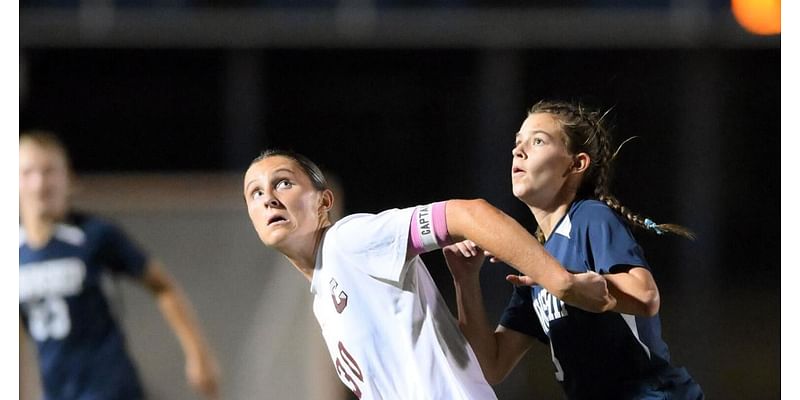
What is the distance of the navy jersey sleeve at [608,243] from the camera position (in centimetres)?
227

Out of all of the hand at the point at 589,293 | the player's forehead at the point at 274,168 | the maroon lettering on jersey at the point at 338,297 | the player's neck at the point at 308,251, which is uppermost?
the player's forehead at the point at 274,168

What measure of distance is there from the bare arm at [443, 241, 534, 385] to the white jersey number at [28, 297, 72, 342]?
6.99ft

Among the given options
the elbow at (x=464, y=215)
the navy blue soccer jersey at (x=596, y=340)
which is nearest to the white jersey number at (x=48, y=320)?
the navy blue soccer jersey at (x=596, y=340)

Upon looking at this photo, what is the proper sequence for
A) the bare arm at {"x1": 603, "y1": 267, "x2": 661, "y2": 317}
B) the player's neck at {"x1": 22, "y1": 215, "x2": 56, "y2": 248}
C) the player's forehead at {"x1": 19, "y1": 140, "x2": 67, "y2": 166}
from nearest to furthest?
the bare arm at {"x1": 603, "y1": 267, "x2": 661, "y2": 317}
the player's forehead at {"x1": 19, "y1": 140, "x2": 67, "y2": 166}
the player's neck at {"x1": 22, "y1": 215, "x2": 56, "y2": 248}

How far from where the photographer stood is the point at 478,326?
2582mm

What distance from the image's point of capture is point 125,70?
10.3 m

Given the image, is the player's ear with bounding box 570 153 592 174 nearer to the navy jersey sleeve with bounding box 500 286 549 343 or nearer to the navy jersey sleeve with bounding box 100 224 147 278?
the navy jersey sleeve with bounding box 500 286 549 343

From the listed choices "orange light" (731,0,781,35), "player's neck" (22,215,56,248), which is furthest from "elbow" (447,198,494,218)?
"orange light" (731,0,781,35)

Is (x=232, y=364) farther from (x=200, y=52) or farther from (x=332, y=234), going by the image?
(x=200, y=52)

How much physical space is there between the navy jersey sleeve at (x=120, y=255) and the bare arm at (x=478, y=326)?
2.25 meters

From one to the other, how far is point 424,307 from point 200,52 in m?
8.42

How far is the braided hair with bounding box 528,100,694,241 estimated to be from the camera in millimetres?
2428

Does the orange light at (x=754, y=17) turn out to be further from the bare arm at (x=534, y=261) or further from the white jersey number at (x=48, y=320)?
the bare arm at (x=534, y=261)
